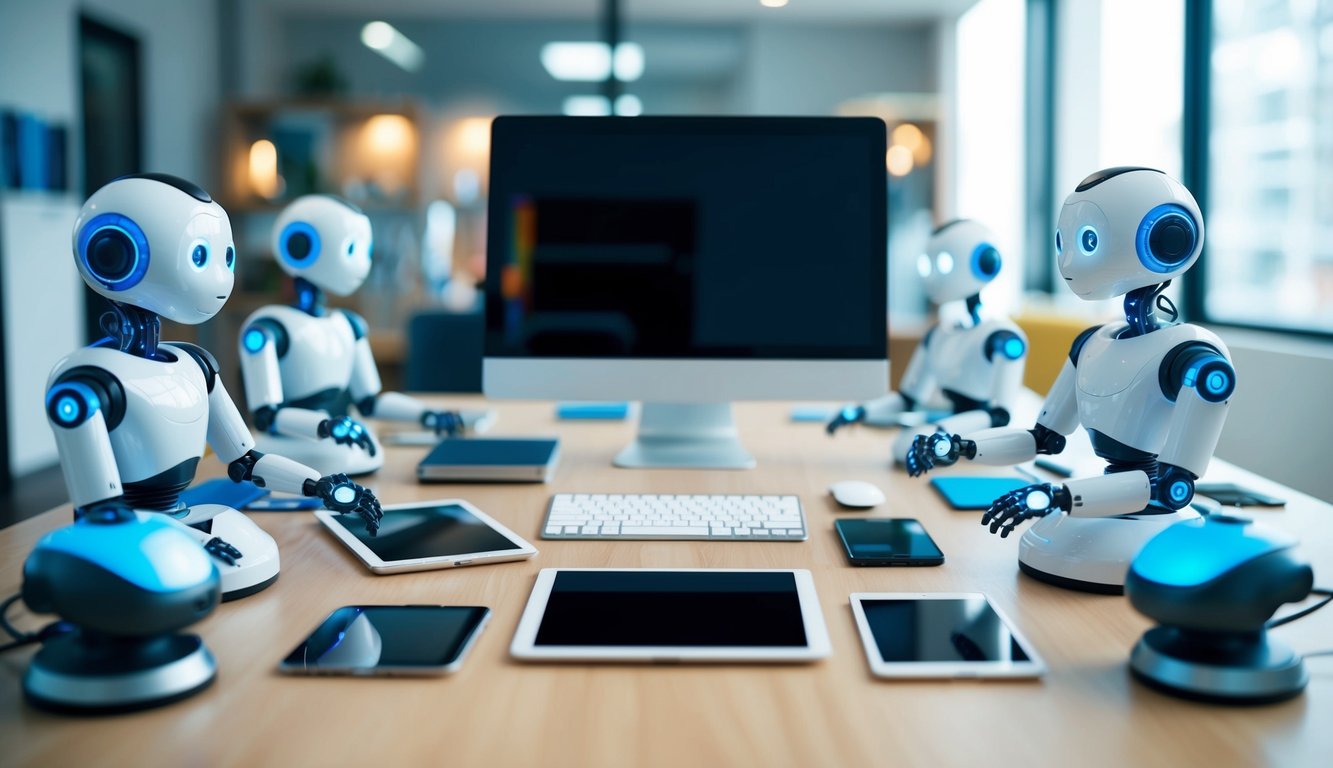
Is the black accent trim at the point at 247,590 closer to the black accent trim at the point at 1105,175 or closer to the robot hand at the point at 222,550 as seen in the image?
the robot hand at the point at 222,550

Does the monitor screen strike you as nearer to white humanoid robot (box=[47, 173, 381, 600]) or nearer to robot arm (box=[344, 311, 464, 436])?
robot arm (box=[344, 311, 464, 436])

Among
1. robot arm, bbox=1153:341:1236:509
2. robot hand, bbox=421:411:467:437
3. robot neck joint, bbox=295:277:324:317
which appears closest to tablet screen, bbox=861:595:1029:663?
robot arm, bbox=1153:341:1236:509

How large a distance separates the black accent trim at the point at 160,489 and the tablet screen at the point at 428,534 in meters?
0.20

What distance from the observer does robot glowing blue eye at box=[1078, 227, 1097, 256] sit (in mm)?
1035

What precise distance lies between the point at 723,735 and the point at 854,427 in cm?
121

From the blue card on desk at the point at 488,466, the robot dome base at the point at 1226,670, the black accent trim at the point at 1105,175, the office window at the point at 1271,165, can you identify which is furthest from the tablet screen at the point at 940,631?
the office window at the point at 1271,165

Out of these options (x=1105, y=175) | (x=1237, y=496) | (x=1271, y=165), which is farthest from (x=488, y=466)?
(x=1271, y=165)

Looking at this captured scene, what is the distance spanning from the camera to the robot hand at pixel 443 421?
5.40 feet

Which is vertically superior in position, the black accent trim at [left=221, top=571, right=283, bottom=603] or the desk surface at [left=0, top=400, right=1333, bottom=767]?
the black accent trim at [left=221, top=571, right=283, bottom=603]

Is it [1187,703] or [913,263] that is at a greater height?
[913,263]

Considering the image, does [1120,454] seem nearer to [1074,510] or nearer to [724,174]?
[1074,510]

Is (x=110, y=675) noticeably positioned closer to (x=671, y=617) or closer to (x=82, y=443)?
(x=82, y=443)

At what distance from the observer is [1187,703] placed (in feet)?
2.47

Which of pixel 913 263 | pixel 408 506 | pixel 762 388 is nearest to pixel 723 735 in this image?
pixel 408 506
